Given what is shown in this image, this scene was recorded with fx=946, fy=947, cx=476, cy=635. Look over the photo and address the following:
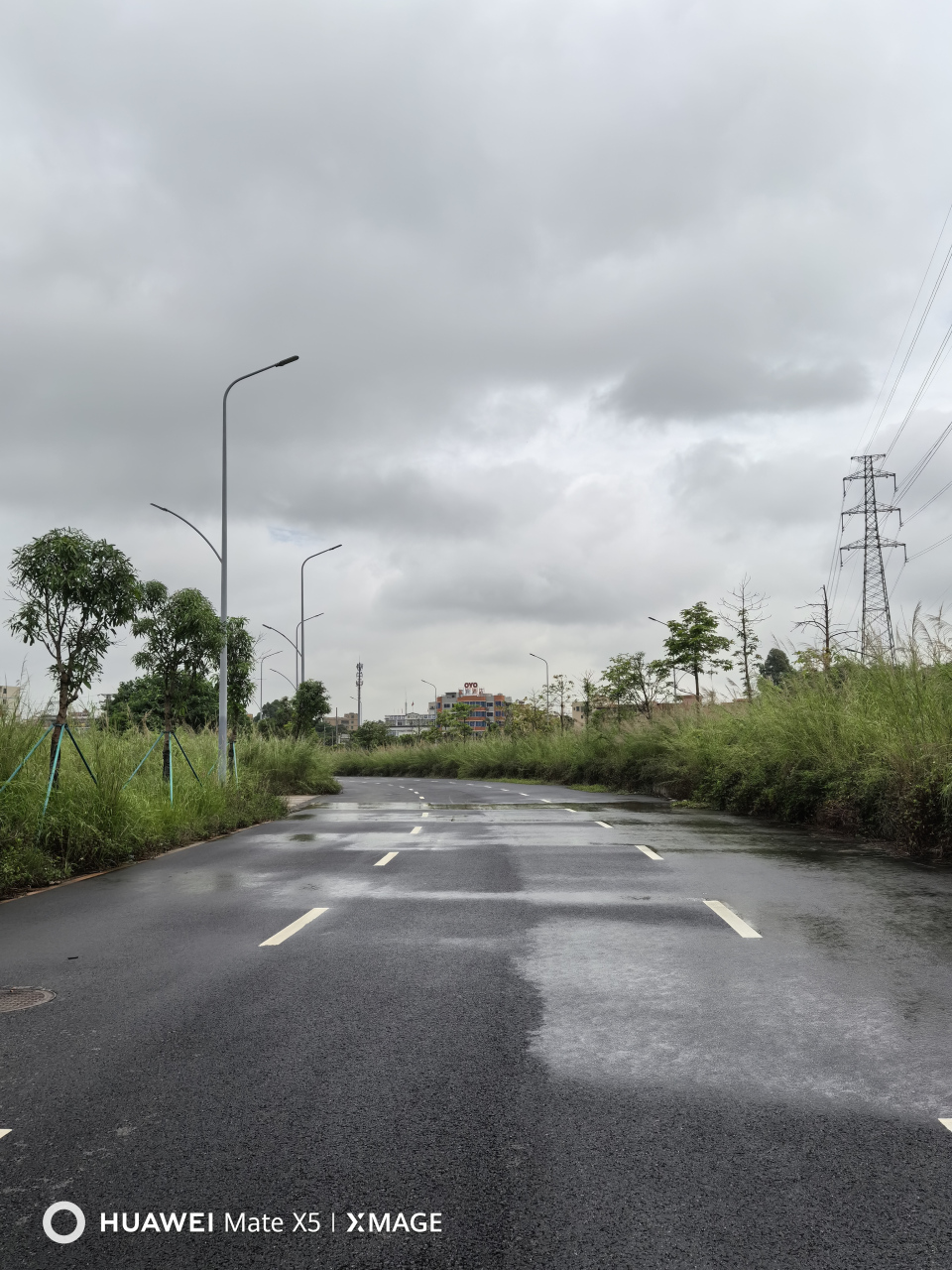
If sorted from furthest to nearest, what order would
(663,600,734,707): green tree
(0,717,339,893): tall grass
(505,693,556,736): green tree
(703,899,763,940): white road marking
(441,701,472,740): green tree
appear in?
(441,701,472,740): green tree → (505,693,556,736): green tree → (663,600,734,707): green tree → (0,717,339,893): tall grass → (703,899,763,940): white road marking

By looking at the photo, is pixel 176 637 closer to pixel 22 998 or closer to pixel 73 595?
pixel 73 595

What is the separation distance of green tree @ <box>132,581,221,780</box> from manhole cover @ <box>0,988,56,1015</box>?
13.5m

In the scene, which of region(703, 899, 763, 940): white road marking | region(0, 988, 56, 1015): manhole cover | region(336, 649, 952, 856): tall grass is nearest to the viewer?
region(0, 988, 56, 1015): manhole cover

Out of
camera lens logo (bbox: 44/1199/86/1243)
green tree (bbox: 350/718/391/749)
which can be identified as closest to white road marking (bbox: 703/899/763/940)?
camera lens logo (bbox: 44/1199/86/1243)

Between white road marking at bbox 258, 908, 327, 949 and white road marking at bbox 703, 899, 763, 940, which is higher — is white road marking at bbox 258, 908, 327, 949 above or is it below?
above

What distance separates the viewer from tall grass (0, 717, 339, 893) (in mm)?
10828

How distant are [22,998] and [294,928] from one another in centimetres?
236

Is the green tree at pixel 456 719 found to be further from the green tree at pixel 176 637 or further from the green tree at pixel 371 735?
the green tree at pixel 176 637

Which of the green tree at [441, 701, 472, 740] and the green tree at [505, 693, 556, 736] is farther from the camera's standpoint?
the green tree at [441, 701, 472, 740]

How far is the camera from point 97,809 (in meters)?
12.5

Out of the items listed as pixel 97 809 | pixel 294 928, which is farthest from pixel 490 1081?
pixel 97 809

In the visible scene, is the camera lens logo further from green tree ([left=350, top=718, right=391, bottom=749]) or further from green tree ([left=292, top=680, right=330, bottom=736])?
green tree ([left=350, top=718, right=391, bottom=749])

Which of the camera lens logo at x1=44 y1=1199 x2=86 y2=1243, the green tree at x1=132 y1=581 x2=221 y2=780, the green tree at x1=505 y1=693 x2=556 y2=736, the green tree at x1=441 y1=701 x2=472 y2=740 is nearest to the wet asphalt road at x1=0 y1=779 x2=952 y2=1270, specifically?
the camera lens logo at x1=44 y1=1199 x2=86 y2=1243

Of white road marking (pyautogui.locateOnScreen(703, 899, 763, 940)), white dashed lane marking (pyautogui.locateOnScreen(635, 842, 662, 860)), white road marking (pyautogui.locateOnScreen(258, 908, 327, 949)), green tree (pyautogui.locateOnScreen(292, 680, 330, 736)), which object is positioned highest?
green tree (pyautogui.locateOnScreen(292, 680, 330, 736))
